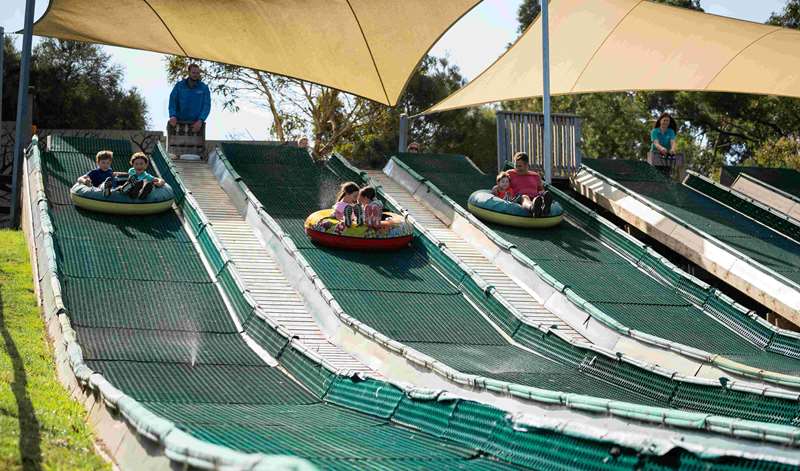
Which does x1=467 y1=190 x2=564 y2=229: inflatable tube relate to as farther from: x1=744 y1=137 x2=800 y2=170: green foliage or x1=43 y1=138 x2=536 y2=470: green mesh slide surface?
x1=744 y1=137 x2=800 y2=170: green foliage

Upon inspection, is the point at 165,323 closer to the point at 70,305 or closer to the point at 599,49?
the point at 70,305

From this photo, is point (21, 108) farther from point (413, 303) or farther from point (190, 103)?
point (413, 303)

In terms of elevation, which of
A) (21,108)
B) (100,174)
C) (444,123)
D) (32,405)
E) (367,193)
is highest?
(32,405)

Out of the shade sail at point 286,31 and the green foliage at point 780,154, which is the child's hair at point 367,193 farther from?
the green foliage at point 780,154

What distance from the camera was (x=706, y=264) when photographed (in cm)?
1939

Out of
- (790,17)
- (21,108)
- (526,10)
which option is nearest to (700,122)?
(790,17)

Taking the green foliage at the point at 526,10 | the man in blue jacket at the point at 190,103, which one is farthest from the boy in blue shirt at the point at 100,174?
the green foliage at the point at 526,10

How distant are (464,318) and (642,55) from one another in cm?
1254

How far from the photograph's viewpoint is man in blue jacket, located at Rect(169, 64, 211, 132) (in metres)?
21.8

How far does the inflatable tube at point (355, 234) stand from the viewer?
1681 centimetres

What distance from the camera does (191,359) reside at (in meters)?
12.3

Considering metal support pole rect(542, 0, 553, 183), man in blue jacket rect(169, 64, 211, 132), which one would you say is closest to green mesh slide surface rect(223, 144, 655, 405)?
man in blue jacket rect(169, 64, 211, 132)

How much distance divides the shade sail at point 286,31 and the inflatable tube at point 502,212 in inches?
236

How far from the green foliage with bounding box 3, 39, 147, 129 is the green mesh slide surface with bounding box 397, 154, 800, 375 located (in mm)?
26095
